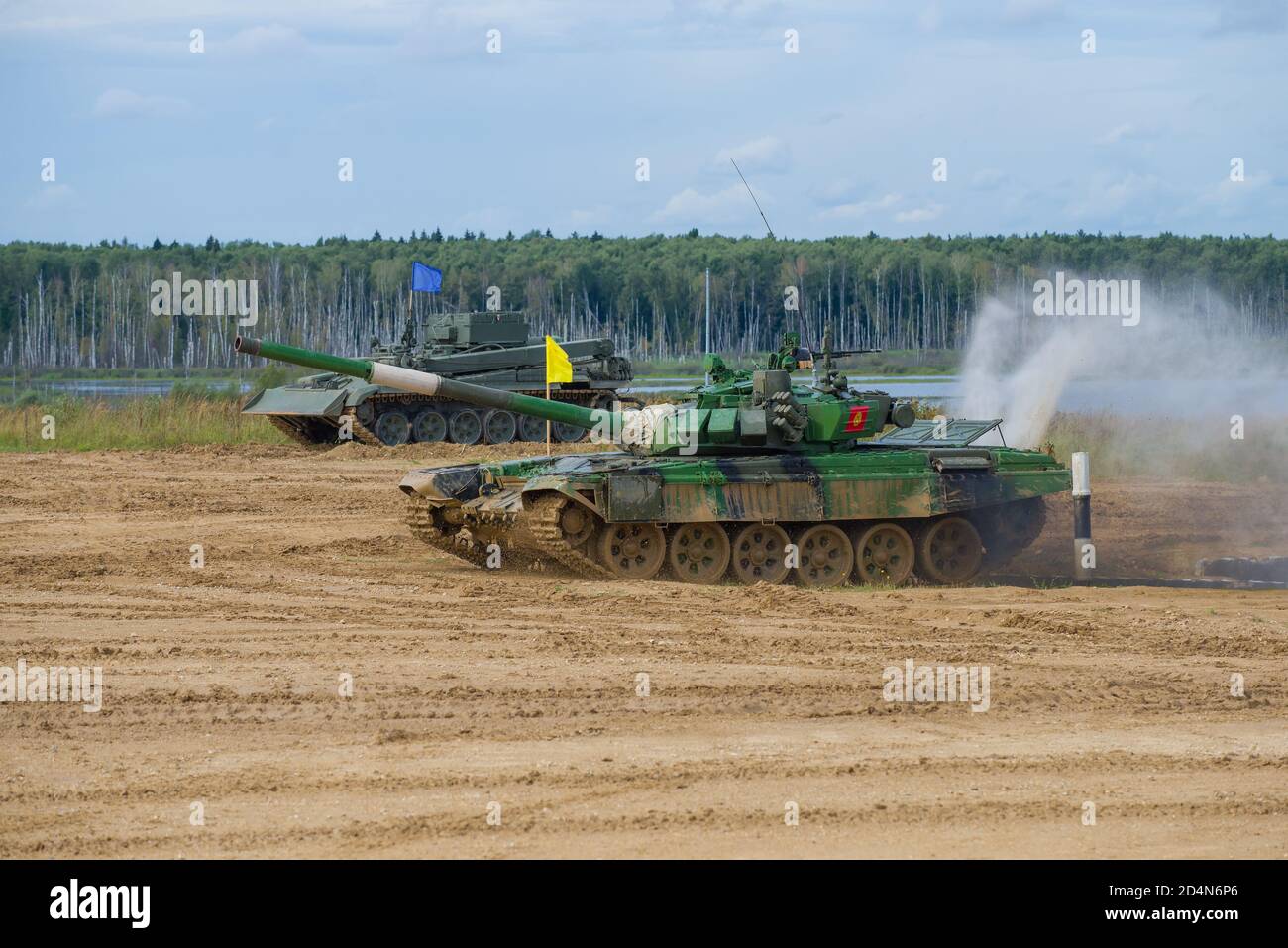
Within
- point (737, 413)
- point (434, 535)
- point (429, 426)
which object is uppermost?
point (737, 413)

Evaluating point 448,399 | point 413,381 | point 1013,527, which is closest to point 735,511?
point 413,381

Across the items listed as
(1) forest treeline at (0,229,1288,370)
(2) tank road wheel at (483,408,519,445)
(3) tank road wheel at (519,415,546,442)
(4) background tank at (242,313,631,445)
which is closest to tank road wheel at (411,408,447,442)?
(4) background tank at (242,313,631,445)

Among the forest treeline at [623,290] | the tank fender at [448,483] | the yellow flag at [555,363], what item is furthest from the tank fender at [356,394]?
the forest treeline at [623,290]

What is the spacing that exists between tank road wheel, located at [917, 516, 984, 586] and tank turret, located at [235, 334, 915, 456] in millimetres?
1246

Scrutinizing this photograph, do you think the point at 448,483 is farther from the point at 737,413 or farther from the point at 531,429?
the point at 531,429

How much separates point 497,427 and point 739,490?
16471 mm

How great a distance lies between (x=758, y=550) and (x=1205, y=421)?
46.0 ft

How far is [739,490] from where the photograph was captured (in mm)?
15359

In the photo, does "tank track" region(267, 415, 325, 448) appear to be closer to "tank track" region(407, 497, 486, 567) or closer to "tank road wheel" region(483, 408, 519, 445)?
"tank road wheel" region(483, 408, 519, 445)

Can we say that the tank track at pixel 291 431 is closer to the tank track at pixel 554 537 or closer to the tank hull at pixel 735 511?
the tank hull at pixel 735 511

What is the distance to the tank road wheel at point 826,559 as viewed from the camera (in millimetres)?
15914

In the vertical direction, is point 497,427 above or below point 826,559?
above

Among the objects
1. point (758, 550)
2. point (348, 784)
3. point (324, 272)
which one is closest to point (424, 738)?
point (348, 784)

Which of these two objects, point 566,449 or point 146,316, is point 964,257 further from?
Answer: point 566,449
